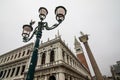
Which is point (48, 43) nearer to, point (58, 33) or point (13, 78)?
point (58, 33)

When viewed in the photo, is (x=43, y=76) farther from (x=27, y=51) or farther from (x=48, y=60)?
(x=27, y=51)

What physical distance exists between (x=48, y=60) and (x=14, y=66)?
402 inches

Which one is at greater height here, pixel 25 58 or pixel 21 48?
pixel 21 48

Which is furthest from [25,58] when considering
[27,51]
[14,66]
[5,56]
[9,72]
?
[5,56]

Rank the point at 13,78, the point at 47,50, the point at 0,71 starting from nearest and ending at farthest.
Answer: the point at 47,50, the point at 13,78, the point at 0,71

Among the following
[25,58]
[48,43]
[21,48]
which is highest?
[21,48]

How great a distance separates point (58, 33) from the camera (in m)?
15.9

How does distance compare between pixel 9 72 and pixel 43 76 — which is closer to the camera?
pixel 43 76

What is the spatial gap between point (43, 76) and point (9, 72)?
36.8 feet

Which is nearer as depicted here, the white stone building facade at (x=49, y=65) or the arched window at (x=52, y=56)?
the white stone building facade at (x=49, y=65)

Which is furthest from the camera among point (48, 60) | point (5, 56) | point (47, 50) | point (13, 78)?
point (5, 56)

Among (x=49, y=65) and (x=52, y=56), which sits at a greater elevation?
(x=52, y=56)

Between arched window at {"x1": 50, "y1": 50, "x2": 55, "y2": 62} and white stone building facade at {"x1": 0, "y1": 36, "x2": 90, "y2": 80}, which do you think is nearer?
white stone building facade at {"x1": 0, "y1": 36, "x2": 90, "y2": 80}

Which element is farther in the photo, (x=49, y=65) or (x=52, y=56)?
(x=52, y=56)
